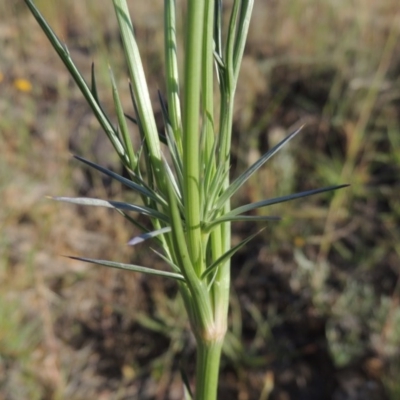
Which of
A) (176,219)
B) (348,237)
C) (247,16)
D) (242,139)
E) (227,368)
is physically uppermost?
(247,16)

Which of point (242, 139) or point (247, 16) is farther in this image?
point (242, 139)

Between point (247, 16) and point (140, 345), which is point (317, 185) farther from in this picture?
point (247, 16)

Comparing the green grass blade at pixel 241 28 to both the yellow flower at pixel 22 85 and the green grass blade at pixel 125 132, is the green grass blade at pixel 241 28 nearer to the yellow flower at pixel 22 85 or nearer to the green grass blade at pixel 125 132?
the green grass blade at pixel 125 132

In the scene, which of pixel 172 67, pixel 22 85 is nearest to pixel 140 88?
pixel 172 67

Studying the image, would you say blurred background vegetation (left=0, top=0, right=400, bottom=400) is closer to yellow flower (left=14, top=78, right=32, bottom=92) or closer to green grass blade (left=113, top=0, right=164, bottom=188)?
yellow flower (left=14, top=78, right=32, bottom=92)

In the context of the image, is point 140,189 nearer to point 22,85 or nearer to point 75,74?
point 75,74

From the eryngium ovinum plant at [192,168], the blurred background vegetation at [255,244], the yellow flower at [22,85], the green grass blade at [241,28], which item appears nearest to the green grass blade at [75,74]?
the eryngium ovinum plant at [192,168]

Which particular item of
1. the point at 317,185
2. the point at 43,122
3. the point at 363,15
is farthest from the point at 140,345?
the point at 363,15

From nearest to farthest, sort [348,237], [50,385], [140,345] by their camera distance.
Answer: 1. [50,385]
2. [140,345]
3. [348,237]
